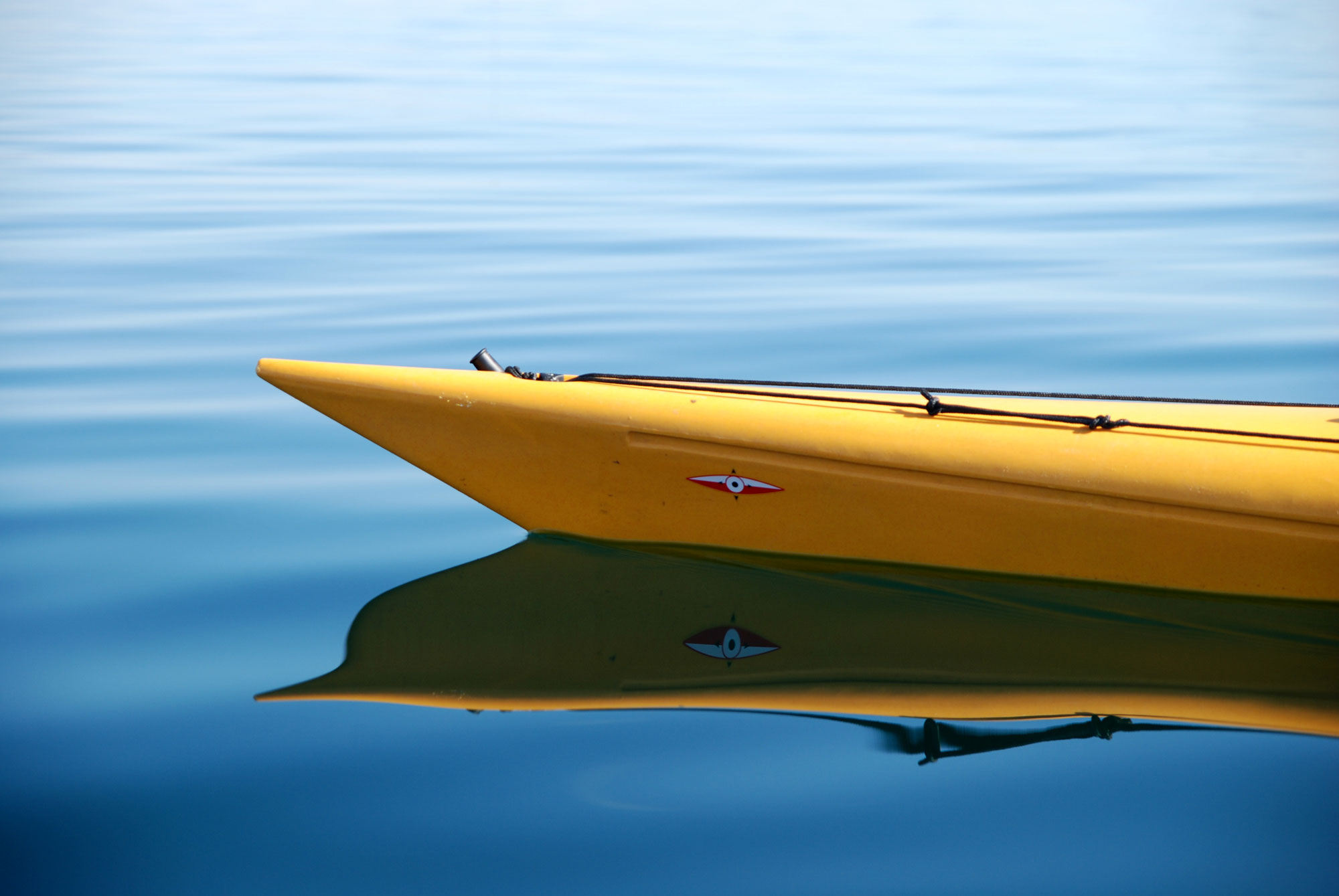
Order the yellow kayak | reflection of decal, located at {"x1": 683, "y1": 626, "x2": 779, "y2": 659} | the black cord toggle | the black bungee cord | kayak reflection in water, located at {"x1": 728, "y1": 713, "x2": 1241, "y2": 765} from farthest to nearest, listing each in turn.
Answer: the black cord toggle
the black bungee cord
the yellow kayak
reflection of decal, located at {"x1": 683, "y1": 626, "x2": 779, "y2": 659}
kayak reflection in water, located at {"x1": 728, "y1": 713, "x2": 1241, "y2": 765}

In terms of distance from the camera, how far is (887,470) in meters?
3.84

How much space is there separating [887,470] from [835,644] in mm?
587

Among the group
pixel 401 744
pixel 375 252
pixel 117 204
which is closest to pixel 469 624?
pixel 401 744

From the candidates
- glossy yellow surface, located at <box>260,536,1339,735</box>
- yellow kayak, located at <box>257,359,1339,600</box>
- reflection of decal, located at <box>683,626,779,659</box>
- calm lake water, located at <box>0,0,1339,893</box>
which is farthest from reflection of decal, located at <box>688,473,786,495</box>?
calm lake water, located at <box>0,0,1339,893</box>

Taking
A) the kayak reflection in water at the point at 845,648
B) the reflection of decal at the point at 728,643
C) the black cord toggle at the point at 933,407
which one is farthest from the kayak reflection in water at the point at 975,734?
the black cord toggle at the point at 933,407

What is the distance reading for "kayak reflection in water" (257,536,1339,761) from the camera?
3221 mm

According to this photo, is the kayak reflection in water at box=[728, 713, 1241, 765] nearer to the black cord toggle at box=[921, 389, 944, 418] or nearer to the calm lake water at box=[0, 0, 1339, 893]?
the calm lake water at box=[0, 0, 1339, 893]

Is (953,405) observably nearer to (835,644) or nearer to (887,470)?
(887,470)

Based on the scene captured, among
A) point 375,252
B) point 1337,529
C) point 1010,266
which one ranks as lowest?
point 1337,529

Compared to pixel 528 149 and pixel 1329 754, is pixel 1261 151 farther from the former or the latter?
pixel 1329 754

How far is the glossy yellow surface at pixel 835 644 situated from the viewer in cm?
326

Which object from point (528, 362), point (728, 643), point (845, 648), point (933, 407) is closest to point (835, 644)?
point (845, 648)

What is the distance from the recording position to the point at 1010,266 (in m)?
8.45

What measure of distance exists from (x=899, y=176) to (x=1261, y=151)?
4.16 metres
